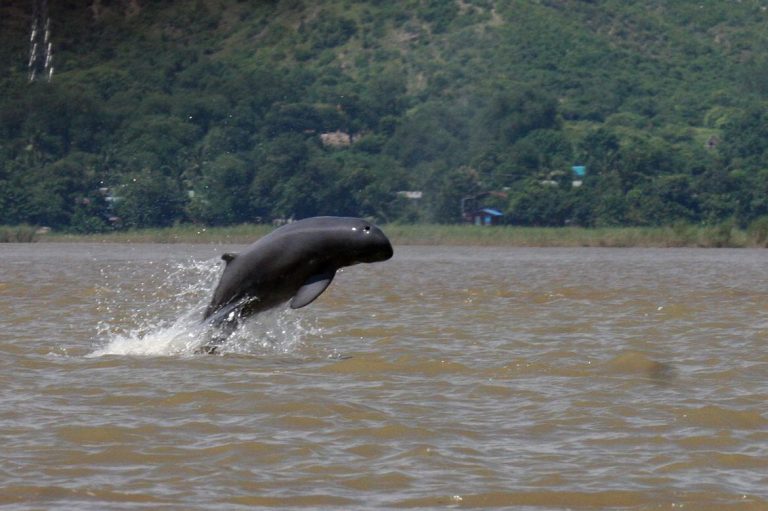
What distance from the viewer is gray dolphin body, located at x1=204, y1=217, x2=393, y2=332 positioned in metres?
15.5

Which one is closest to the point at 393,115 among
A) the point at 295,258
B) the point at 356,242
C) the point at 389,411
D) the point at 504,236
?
the point at 504,236

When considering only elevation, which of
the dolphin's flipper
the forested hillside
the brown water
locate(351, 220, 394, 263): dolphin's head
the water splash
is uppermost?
the forested hillside

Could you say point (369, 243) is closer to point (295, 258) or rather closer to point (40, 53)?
point (295, 258)

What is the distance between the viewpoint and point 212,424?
11.7 m

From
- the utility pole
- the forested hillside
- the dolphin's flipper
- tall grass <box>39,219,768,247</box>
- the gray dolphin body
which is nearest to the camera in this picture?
the dolphin's flipper

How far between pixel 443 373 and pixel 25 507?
6.59 metres

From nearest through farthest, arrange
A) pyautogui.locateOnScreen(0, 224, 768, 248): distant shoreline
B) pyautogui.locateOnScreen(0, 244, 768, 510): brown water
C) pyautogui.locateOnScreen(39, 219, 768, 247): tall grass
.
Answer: pyautogui.locateOnScreen(0, 244, 768, 510): brown water
pyautogui.locateOnScreen(39, 219, 768, 247): tall grass
pyautogui.locateOnScreen(0, 224, 768, 248): distant shoreline

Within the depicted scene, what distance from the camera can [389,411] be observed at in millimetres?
12406

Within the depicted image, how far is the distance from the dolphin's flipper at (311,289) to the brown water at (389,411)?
71 cm

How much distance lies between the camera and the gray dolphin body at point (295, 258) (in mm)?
15516

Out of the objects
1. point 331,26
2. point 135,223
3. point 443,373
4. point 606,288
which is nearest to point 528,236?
point 135,223

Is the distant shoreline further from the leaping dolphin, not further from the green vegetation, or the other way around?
the leaping dolphin

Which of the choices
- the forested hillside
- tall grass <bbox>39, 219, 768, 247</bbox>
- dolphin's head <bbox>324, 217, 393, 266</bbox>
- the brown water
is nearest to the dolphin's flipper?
dolphin's head <bbox>324, 217, 393, 266</bbox>

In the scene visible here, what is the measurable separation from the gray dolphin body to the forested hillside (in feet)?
317
